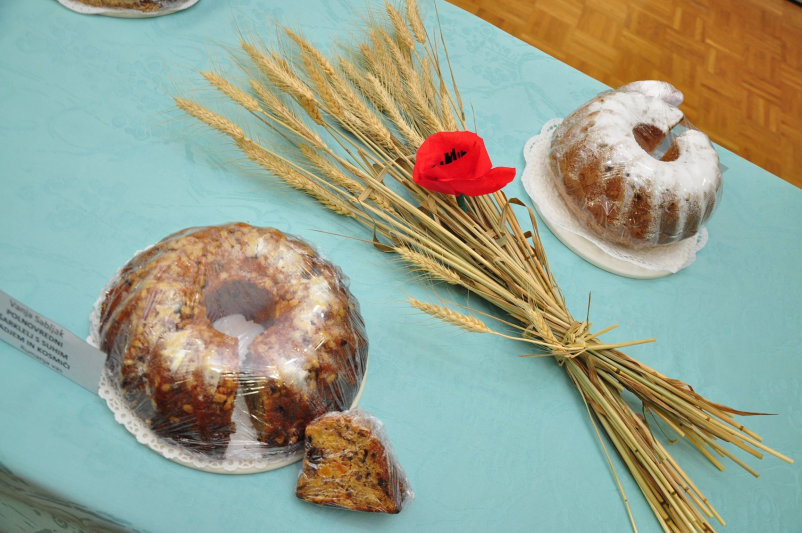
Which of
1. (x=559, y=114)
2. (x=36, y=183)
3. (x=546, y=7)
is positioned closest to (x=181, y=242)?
(x=36, y=183)

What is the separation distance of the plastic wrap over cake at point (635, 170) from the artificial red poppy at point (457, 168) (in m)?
0.28

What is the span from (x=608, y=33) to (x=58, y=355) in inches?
84.6

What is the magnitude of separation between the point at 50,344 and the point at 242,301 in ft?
0.95

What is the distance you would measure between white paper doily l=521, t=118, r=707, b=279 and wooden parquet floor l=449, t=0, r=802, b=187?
91 centimetres

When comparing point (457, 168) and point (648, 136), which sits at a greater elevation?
point (457, 168)

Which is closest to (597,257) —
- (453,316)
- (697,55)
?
(453,316)

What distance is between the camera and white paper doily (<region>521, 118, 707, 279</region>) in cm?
132

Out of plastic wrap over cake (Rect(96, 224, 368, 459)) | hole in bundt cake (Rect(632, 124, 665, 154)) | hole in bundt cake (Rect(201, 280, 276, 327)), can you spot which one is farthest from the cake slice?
hole in bundt cake (Rect(632, 124, 665, 154))

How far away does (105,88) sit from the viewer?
1.24 metres

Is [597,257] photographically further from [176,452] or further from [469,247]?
[176,452]

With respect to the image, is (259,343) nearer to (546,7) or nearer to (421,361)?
(421,361)

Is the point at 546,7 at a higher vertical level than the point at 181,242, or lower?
lower

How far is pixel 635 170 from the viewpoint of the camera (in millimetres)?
1191

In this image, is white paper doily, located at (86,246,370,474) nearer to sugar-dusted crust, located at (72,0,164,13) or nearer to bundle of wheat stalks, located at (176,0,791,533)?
bundle of wheat stalks, located at (176,0,791,533)
